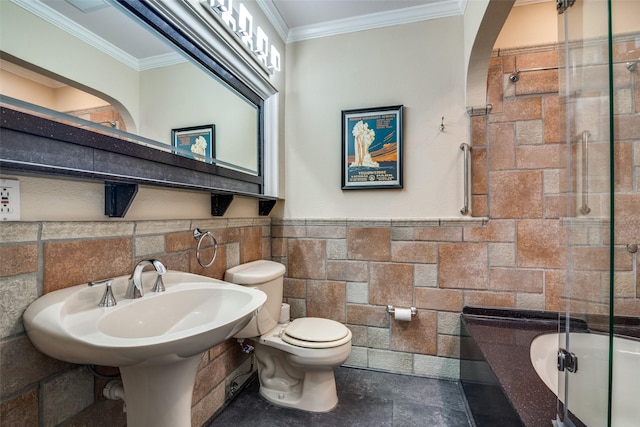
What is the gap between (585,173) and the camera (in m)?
0.90

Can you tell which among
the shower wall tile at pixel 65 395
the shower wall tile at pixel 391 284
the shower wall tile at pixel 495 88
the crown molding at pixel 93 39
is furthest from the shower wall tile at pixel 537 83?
the shower wall tile at pixel 65 395

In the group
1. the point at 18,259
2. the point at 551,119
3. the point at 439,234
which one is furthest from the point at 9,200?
the point at 551,119

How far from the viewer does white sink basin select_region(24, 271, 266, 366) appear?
2.36ft

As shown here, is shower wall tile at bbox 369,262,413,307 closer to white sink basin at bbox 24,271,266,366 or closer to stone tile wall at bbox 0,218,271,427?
white sink basin at bbox 24,271,266,366

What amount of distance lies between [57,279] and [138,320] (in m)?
0.28

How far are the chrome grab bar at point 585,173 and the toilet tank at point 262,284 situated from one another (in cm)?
150

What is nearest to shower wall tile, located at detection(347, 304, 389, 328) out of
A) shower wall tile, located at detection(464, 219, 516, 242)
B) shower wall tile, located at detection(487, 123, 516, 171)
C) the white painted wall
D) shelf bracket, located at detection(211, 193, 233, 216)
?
the white painted wall

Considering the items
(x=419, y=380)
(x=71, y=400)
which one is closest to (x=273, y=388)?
(x=419, y=380)

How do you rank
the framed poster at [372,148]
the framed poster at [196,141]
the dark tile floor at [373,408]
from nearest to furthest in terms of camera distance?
the framed poster at [196,141], the dark tile floor at [373,408], the framed poster at [372,148]

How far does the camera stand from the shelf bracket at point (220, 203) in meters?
1.68

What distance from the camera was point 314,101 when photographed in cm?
231

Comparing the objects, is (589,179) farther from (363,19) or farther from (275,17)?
(275,17)

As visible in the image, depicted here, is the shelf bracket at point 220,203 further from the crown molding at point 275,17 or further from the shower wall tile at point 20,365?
the crown molding at point 275,17

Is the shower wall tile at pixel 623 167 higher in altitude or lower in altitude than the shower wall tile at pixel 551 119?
lower
